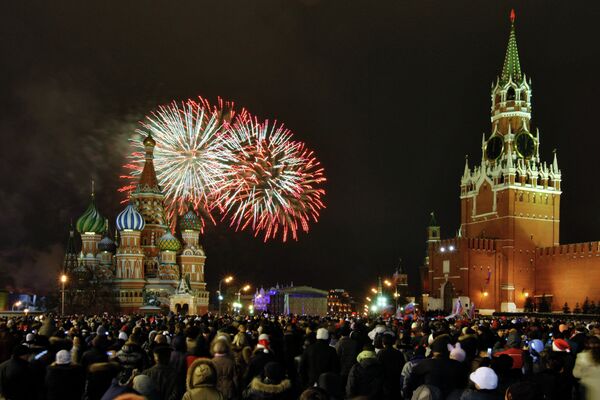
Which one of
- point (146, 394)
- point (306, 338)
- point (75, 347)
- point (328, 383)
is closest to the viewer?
point (146, 394)

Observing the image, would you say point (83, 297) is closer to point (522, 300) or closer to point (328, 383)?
point (522, 300)

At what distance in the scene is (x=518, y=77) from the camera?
259 ft

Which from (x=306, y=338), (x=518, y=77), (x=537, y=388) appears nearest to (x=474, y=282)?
(x=518, y=77)

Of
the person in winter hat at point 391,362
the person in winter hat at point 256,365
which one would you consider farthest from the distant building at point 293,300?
the person in winter hat at point 256,365

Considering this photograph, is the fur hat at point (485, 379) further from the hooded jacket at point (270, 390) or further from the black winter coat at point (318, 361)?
the black winter coat at point (318, 361)

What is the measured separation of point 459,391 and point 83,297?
6157 cm

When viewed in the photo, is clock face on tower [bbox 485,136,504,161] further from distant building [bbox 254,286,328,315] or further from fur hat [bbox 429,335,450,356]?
fur hat [bbox 429,335,450,356]

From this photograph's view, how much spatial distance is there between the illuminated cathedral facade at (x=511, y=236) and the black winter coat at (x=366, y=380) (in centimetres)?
6126

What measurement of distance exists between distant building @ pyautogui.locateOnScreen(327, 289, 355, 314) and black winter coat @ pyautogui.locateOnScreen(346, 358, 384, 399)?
132460 mm

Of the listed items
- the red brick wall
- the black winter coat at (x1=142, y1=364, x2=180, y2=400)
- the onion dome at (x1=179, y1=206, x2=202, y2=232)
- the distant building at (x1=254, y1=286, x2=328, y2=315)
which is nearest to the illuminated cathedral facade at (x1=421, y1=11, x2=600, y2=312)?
the red brick wall

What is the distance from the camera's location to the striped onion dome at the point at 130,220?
220ft

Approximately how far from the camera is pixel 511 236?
72188 mm

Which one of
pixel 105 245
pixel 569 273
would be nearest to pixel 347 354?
pixel 569 273

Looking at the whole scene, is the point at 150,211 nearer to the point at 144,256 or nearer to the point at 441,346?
the point at 144,256
